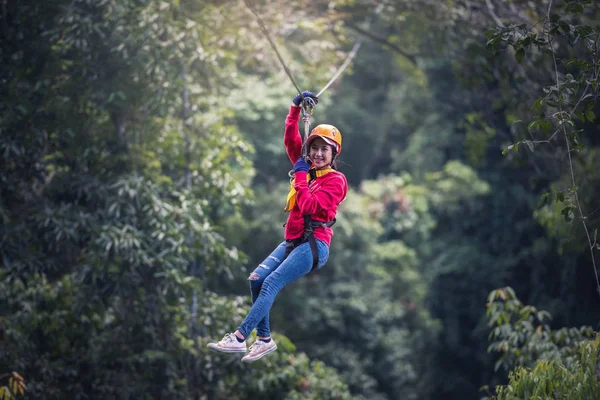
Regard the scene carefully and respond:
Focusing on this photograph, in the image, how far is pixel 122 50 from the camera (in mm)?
7309

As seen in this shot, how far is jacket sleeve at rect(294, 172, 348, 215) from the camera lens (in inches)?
164

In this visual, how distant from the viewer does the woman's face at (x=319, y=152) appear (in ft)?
14.3

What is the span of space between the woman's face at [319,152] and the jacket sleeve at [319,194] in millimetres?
113

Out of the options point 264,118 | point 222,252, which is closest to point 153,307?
point 222,252

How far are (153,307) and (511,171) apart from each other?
11.1 metres

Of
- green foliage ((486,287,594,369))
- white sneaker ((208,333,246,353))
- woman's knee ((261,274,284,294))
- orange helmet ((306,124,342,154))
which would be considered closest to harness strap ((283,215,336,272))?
woman's knee ((261,274,284,294))

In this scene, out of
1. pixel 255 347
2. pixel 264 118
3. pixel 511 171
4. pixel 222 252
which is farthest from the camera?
pixel 511 171

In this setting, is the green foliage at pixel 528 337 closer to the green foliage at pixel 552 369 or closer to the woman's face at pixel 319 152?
the green foliage at pixel 552 369

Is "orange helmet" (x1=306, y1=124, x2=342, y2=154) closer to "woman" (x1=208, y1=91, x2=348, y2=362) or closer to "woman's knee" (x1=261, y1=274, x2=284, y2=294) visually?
"woman" (x1=208, y1=91, x2=348, y2=362)

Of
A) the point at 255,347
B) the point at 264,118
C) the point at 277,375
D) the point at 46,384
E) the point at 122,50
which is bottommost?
the point at 46,384

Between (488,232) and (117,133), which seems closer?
(117,133)

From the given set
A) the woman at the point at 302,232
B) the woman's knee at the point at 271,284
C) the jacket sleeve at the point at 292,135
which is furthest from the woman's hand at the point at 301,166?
the woman's knee at the point at 271,284

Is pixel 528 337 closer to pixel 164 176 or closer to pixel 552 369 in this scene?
pixel 552 369

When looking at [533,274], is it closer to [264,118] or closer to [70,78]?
[264,118]
